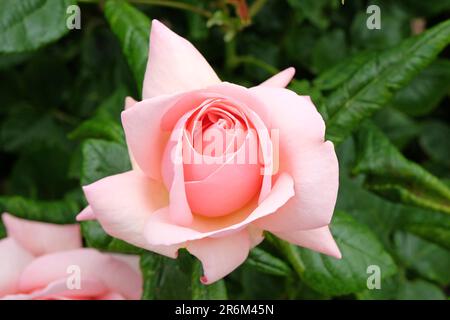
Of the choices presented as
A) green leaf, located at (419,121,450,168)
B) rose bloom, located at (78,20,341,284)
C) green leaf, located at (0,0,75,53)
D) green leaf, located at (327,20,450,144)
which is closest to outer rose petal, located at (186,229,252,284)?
rose bloom, located at (78,20,341,284)

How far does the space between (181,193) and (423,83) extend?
0.63 metres

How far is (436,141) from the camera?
1.19 metres

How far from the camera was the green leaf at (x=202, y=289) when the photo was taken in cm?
66

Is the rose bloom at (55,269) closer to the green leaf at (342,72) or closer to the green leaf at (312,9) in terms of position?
the green leaf at (342,72)

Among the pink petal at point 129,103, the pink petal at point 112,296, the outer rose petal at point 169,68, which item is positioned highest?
the outer rose petal at point 169,68

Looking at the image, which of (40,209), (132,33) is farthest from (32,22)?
(40,209)

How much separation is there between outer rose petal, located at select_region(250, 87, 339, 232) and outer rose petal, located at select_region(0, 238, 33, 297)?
313mm

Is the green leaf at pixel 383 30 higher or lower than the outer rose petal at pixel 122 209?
higher

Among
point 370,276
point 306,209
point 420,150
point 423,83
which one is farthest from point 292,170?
point 420,150

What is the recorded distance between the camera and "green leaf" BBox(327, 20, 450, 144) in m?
0.74

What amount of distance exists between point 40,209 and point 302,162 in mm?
393

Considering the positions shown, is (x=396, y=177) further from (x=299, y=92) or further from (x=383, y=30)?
(x=383, y=30)

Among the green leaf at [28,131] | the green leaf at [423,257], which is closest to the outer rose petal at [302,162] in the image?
the green leaf at [423,257]

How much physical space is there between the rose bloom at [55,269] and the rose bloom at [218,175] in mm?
143
